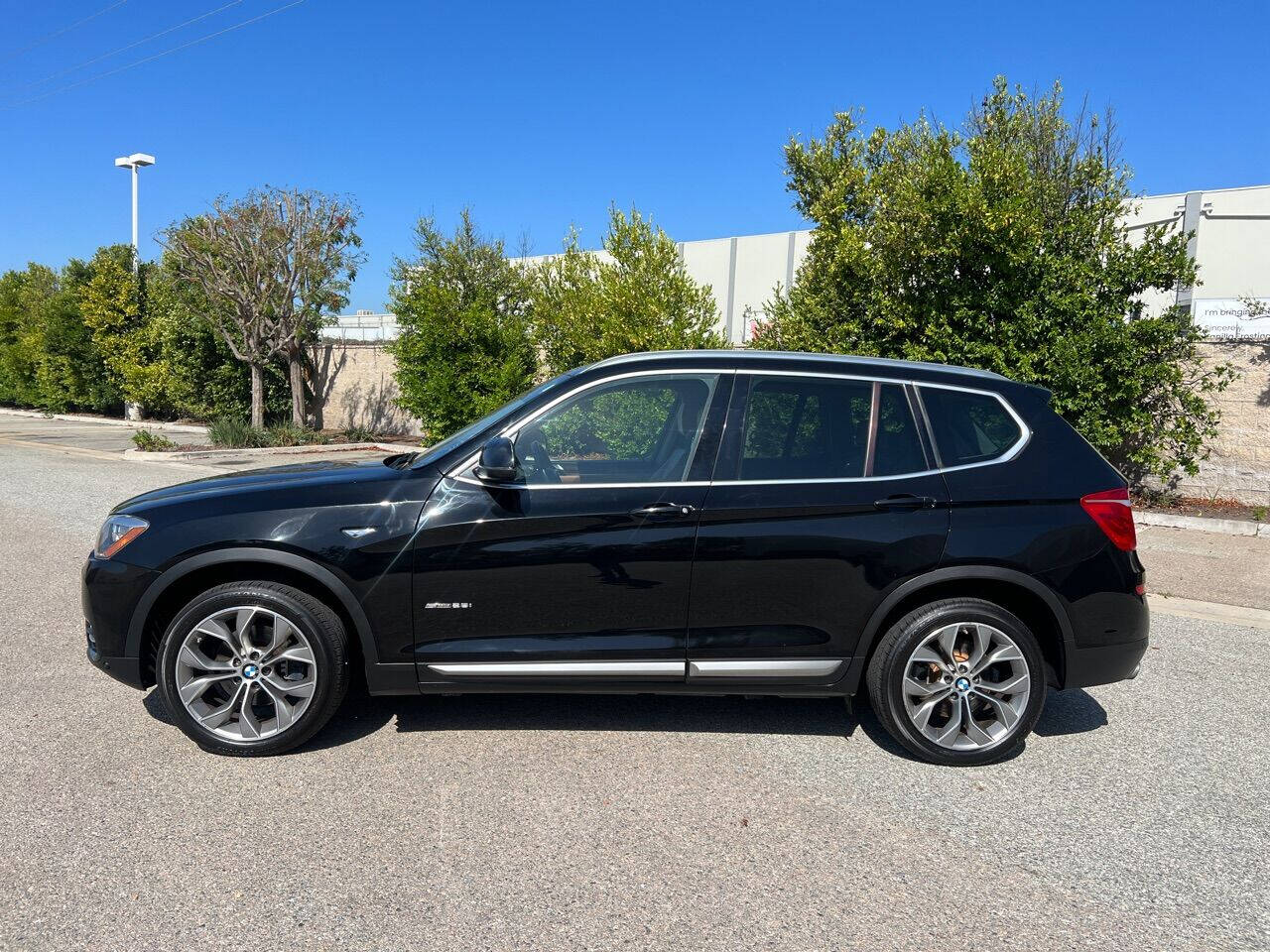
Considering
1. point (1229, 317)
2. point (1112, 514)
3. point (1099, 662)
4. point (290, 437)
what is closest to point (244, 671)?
point (1099, 662)

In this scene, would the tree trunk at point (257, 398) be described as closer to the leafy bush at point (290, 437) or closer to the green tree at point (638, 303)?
the leafy bush at point (290, 437)

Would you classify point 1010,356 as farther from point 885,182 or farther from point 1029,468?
point 1029,468

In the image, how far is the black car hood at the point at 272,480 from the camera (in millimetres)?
4086

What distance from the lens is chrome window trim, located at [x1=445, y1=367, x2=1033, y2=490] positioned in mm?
3986

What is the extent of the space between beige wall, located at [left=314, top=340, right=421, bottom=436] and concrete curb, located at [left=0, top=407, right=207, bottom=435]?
3035 mm

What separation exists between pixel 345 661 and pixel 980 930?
105 inches

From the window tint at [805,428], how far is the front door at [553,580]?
0.34m

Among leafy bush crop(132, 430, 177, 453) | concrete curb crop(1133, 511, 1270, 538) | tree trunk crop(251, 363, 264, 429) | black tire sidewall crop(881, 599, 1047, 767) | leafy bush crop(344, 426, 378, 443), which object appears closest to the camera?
black tire sidewall crop(881, 599, 1047, 767)

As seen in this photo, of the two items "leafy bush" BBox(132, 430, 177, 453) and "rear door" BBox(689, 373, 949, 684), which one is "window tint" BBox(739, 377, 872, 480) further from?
"leafy bush" BBox(132, 430, 177, 453)

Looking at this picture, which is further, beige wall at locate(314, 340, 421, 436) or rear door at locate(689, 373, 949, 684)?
beige wall at locate(314, 340, 421, 436)

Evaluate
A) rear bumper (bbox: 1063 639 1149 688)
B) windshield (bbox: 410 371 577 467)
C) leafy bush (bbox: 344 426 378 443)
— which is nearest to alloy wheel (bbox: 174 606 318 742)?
windshield (bbox: 410 371 577 467)

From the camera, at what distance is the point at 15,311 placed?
1283 inches

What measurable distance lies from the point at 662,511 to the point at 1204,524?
8.40 meters

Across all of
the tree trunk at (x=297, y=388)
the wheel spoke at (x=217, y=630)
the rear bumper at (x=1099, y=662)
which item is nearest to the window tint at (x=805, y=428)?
the rear bumper at (x=1099, y=662)
